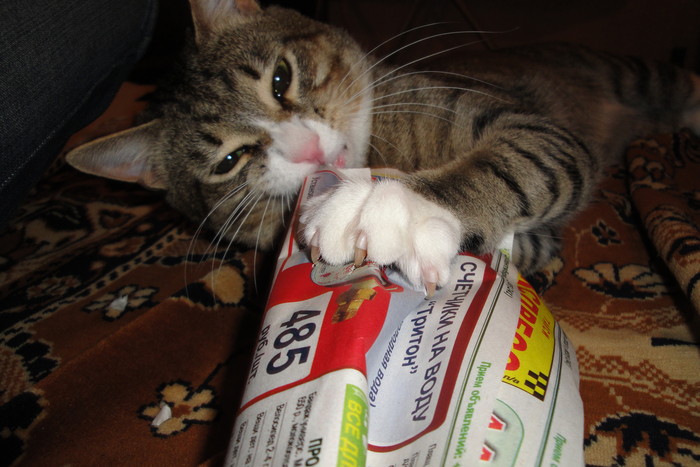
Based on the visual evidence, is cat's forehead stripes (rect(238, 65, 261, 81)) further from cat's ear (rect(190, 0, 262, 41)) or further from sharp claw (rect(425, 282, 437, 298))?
sharp claw (rect(425, 282, 437, 298))

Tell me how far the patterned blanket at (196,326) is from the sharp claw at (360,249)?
18.5 inches

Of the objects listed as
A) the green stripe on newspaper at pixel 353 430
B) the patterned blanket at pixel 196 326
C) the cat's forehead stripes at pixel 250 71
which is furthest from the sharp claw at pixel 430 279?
the cat's forehead stripes at pixel 250 71

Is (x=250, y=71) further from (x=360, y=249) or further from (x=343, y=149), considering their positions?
(x=360, y=249)

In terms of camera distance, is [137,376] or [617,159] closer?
[137,376]

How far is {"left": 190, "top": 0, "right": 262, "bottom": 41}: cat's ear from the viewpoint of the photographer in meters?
1.21

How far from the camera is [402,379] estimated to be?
64cm

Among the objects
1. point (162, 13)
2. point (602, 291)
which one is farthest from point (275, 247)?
point (162, 13)

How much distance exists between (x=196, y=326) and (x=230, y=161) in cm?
49

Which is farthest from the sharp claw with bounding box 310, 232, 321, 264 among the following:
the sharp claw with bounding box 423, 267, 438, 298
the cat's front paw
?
the sharp claw with bounding box 423, 267, 438, 298

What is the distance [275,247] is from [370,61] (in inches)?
30.7

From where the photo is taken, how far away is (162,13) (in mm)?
2191

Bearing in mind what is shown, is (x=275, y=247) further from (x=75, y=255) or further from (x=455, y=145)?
(x=75, y=255)

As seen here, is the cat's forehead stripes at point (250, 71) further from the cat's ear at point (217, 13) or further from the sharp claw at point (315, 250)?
the sharp claw at point (315, 250)

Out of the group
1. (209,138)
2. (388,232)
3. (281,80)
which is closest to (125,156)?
(209,138)
